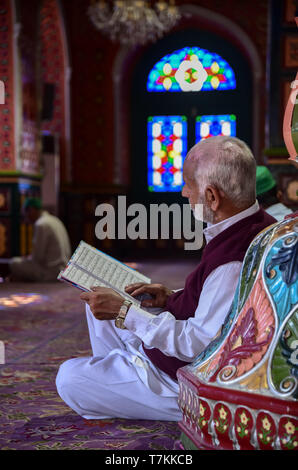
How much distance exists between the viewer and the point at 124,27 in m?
10.8

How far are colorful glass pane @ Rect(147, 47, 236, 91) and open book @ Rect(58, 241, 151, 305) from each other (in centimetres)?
943

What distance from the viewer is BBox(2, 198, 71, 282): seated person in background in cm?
752

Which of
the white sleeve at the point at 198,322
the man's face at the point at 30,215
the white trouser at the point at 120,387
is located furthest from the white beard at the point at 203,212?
the man's face at the point at 30,215

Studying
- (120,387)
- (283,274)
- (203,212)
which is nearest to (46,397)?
(120,387)

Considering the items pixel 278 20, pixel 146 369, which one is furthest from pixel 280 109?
pixel 146 369

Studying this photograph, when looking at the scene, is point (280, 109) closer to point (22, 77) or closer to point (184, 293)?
point (22, 77)

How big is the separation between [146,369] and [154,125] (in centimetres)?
960

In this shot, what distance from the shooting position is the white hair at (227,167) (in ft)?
5.52

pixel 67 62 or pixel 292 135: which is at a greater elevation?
pixel 67 62

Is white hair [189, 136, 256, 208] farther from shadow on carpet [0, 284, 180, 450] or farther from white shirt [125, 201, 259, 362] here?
shadow on carpet [0, 284, 180, 450]

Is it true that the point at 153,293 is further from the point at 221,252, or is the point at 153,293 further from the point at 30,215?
the point at 30,215

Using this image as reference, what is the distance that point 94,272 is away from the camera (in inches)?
80.5

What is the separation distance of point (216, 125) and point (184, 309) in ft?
31.5

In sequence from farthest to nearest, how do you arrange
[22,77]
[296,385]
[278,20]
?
[22,77]
[278,20]
[296,385]
